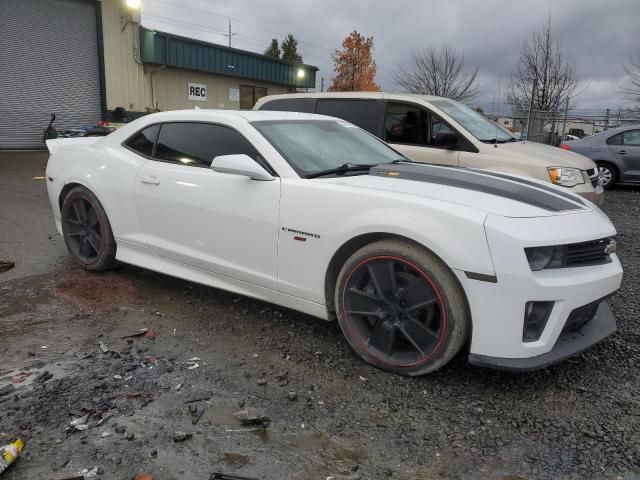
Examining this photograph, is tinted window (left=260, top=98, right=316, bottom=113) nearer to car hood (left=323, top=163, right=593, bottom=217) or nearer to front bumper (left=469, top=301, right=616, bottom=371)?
car hood (left=323, top=163, right=593, bottom=217)

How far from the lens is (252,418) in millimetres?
2529

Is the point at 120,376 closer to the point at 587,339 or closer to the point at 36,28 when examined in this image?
the point at 587,339

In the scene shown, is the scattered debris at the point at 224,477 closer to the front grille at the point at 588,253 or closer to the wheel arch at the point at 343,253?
the wheel arch at the point at 343,253

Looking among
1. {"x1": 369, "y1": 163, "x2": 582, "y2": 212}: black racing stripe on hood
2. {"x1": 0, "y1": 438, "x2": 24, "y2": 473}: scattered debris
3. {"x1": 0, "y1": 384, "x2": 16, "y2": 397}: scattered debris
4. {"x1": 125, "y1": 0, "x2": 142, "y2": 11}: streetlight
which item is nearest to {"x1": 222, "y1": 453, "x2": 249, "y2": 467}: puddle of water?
{"x1": 0, "y1": 438, "x2": 24, "y2": 473}: scattered debris

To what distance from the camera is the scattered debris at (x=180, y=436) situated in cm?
235

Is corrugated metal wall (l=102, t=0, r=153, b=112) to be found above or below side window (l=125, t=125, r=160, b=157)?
above

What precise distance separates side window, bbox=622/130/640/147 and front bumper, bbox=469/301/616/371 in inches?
380

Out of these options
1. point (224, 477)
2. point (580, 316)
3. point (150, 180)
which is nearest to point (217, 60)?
point (150, 180)

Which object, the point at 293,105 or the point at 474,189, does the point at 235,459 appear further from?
the point at 293,105

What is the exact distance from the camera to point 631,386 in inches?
114

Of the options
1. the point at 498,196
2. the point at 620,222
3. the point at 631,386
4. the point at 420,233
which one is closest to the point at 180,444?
the point at 420,233

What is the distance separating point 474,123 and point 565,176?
4.39 ft

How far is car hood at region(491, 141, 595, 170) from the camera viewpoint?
19.9ft

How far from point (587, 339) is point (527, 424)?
66 centimetres
